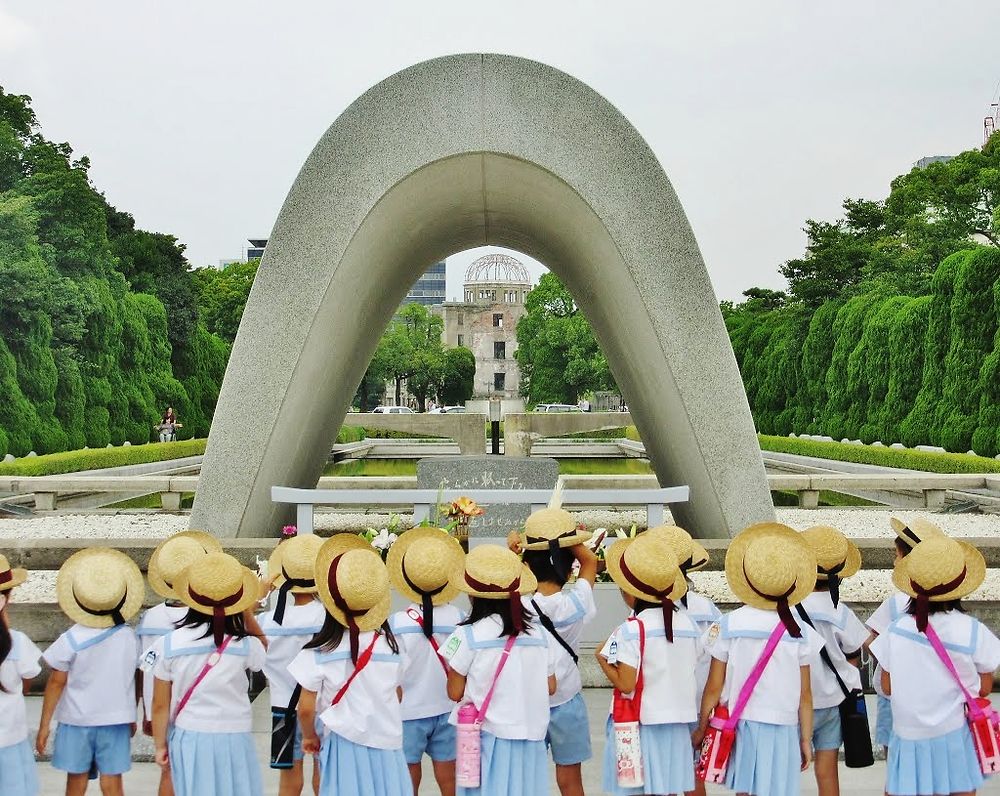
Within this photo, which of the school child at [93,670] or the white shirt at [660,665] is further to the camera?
the school child at [93,670]

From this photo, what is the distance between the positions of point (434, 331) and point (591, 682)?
166 feet

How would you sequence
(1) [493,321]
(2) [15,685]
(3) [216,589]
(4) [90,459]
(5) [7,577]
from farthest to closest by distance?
(1) [493,321]
(4) [90,459]
(5) [7,577]
(2) [15,685]
(3) [216,589]

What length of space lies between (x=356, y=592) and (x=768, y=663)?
139 cm

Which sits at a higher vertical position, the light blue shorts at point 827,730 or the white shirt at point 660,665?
the white shirt at point 660,665

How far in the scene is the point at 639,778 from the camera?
3.23 m

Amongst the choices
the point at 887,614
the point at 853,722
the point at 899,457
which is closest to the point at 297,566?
the point at 853,722

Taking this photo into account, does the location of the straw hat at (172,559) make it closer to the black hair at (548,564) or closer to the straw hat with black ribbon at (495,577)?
the straw hat with black ribbon at (495,577)

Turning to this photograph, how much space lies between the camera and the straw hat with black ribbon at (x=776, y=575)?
10.7 feet

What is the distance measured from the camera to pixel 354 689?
123 inches

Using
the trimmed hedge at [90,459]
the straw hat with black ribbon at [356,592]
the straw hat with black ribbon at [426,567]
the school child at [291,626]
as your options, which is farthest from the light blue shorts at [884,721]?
the trimmed hedge at [90,459]

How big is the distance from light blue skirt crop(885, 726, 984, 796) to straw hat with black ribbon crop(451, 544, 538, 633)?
143 cm

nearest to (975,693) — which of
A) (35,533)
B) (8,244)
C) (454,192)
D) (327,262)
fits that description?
(327,262)

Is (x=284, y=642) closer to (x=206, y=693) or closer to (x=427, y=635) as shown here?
(x=206, y=693)

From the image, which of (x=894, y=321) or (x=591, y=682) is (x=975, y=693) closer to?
(x=591, y=682)
